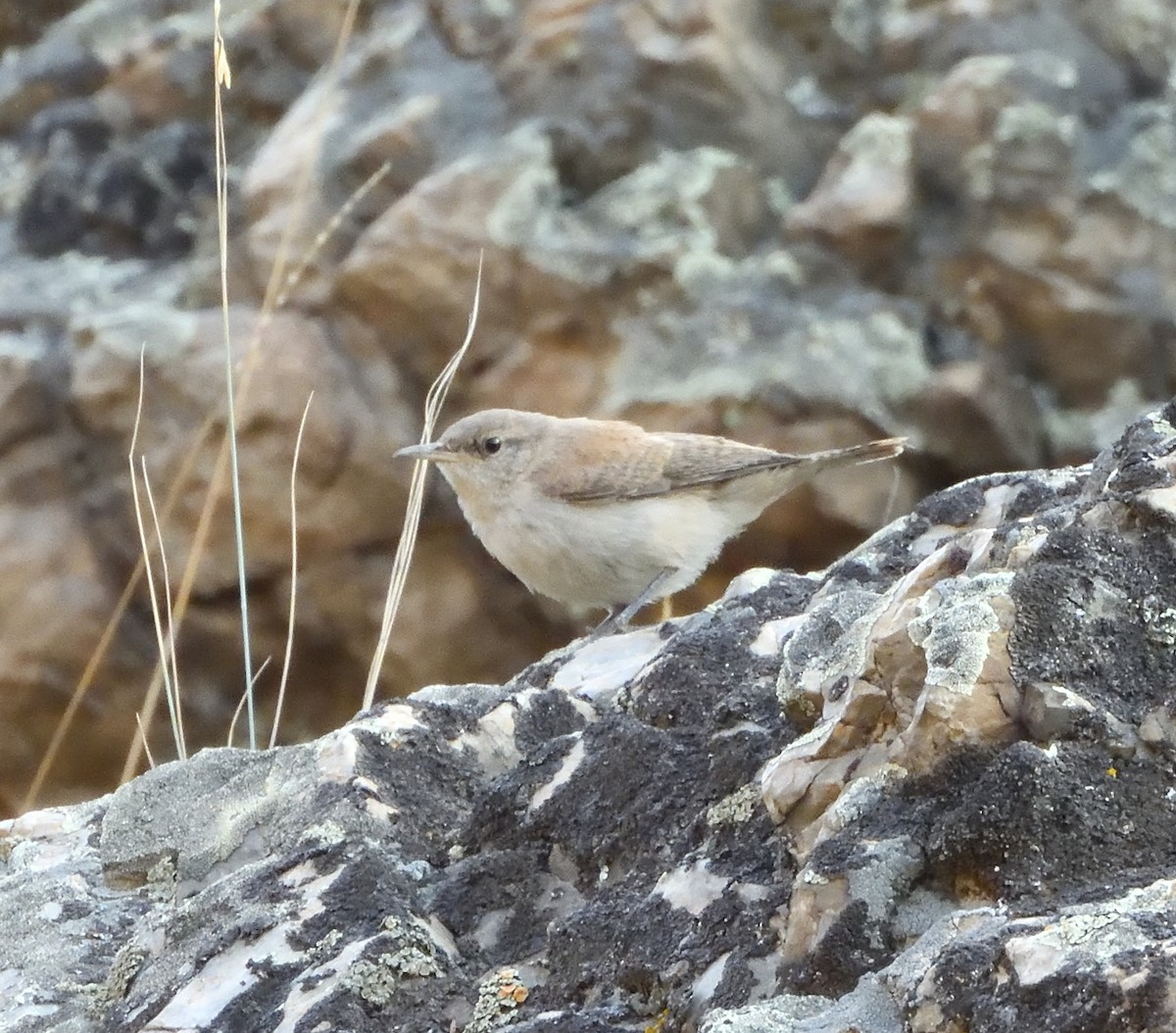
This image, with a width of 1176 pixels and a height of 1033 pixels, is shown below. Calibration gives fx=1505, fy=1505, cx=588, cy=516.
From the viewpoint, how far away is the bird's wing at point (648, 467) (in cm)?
516

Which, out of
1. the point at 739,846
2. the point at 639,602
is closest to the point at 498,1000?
the point at 739,846

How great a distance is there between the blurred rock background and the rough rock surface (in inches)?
162

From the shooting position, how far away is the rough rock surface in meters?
1.65

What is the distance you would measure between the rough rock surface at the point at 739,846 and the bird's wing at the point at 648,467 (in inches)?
86.5

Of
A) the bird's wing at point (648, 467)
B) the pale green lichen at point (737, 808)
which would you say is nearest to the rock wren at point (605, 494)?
the bird's wing at point (648, 467)

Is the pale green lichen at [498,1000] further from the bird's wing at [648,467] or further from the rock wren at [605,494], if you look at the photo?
the bird's wing at [648,467]

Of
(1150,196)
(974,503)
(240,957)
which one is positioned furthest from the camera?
(1150,196)

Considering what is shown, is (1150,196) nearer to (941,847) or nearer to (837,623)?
(837,623)

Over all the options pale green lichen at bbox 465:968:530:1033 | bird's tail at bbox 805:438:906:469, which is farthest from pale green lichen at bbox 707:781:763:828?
bird's tail at bbox 805:438:906:469

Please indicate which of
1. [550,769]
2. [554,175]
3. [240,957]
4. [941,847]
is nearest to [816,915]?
[941,847]

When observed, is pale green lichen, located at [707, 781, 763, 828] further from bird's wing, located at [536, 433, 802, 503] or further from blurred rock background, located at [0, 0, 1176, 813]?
blurred rock background, located at [0, 0, 1176, 813]

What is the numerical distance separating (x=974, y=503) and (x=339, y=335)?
16.3ft

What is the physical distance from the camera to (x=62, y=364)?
782 centimetres

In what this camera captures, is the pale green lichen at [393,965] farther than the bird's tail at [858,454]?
No
